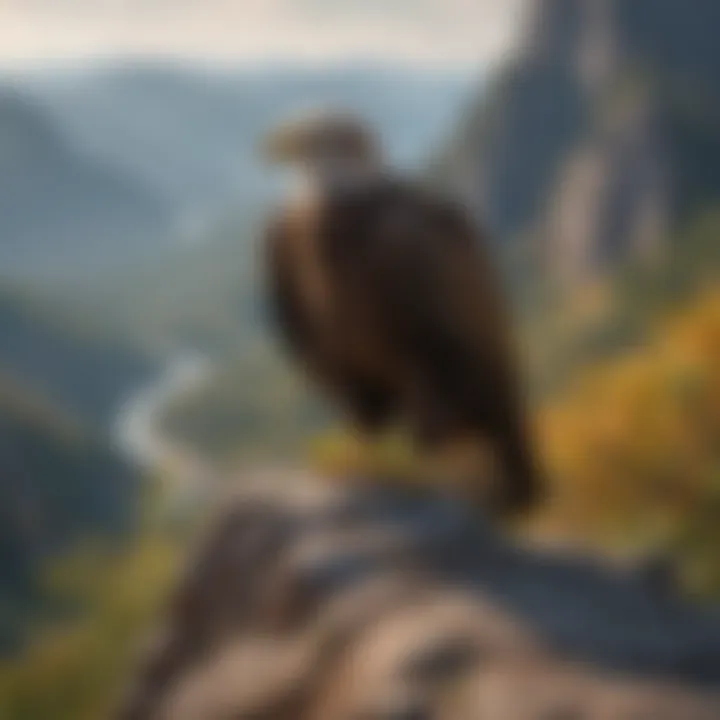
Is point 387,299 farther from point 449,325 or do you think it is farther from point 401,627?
point 401,627

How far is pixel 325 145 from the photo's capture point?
113 centimetres

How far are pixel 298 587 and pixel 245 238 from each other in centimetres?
44

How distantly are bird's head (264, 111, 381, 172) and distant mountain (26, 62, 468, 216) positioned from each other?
0.15 meters

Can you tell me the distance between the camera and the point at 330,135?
114 centimetres

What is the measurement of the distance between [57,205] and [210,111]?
222mm

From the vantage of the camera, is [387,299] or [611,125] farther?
[611,125]

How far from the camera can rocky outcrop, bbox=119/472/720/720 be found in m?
0.90

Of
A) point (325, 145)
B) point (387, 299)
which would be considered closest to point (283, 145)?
point (325, 145)

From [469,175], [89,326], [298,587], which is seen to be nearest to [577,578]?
[298,587]

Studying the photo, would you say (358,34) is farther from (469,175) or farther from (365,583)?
(365,583)

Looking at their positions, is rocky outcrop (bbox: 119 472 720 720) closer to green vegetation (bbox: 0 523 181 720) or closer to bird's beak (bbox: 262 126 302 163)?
green vegetation (bbox: 0 523 181 720)

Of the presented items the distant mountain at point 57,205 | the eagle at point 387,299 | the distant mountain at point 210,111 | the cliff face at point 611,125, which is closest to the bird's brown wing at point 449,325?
the eagle at point 387,299

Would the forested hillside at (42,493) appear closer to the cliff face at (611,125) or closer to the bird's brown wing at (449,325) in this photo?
the bird's brown wing at (449,325)

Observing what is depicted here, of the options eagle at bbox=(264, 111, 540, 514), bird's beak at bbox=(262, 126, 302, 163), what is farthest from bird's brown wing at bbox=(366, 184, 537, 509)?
bird's beak at bbox=(262, 126, 302, 163)
